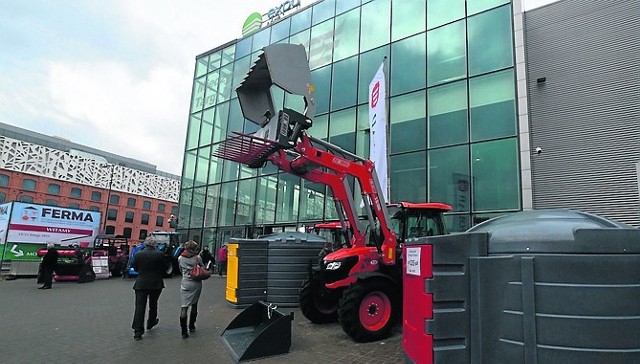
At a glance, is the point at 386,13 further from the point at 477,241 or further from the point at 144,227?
the point at 144,227

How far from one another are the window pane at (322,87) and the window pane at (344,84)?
14.5 inches

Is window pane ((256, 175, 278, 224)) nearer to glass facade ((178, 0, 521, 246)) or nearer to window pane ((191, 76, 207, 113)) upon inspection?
glass facade ((178, 0, 521, 246))

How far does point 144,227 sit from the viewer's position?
255ft

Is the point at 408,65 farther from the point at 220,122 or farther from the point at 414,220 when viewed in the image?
the point at 220,122

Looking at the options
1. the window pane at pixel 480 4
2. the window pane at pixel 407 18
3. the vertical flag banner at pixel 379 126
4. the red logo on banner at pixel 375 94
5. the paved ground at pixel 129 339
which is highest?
the window pane at pixel 407 18

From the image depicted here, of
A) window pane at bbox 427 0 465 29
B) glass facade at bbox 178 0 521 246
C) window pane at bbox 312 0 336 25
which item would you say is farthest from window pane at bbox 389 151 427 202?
window pane at bbox 312 0 336 25

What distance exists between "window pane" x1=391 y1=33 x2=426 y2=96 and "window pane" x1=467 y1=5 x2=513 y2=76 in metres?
2.15

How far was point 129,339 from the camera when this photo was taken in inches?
285

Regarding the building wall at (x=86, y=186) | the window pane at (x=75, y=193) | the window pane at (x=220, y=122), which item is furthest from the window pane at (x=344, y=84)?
the window pane at (x=75, y=193)

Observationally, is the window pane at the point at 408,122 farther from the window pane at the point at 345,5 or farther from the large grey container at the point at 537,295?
the large grey container at the point at 537,295

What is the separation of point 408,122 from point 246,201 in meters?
10.3

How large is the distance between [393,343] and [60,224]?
20474mm

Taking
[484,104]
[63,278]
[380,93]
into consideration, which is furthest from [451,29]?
[63,278]

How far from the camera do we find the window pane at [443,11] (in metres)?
16.9
